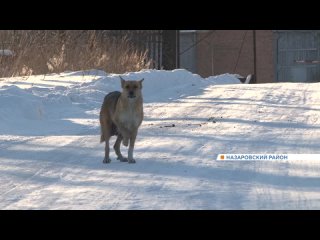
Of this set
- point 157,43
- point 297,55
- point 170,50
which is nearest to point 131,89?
point 170,50

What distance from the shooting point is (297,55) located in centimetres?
4475

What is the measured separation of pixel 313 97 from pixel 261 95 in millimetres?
1441

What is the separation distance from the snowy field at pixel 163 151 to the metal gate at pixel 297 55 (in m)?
26.9

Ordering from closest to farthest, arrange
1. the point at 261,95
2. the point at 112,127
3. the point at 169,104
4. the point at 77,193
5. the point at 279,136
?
the point at 77,193 → the point at 112,127 → the point at 279,136 → the point at 169,104 → the point at 261,95

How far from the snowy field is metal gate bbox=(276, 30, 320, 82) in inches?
1059

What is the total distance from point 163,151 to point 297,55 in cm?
3622

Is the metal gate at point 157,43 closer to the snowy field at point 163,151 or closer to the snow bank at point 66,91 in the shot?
the snow bank at point 66,91

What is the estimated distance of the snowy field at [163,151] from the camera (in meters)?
6.98

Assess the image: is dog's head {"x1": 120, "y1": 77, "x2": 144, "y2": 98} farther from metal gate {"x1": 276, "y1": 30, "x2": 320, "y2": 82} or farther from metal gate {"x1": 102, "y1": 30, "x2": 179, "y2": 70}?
metal gate {"x1": 276, "y1": 30, "x2": 320, "y2": 82}

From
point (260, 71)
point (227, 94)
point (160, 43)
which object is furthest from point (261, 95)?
point (260, 71)

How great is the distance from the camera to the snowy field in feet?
22.9

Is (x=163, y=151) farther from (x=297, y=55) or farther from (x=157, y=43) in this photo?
(x=297, y=55)
